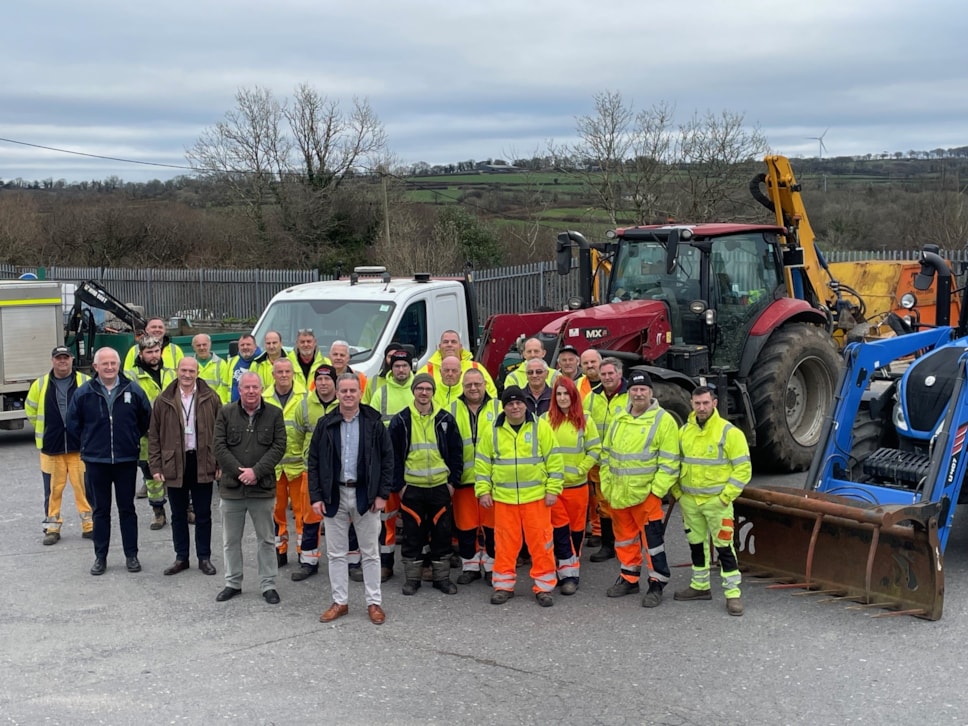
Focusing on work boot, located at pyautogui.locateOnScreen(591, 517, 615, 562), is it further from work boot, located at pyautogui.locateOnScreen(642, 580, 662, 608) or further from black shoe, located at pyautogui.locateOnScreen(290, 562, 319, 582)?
black shoe, located at pyautogui.locateOnScreen(290, 562, 319, 582)

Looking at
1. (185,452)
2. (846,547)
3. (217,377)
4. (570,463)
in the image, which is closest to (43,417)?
(217,377)

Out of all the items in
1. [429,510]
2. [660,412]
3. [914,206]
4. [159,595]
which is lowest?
[159,595]

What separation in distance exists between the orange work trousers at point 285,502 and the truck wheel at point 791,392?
4954 millimetres

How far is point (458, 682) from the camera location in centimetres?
620

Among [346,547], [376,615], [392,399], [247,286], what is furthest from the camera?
[247,286]

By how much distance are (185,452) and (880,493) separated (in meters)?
5.31

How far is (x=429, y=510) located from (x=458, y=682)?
2044 millimetres

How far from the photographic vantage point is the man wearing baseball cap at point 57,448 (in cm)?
959

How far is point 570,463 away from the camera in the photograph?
8094 millimetres

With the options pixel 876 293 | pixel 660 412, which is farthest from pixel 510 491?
pixel 876 293

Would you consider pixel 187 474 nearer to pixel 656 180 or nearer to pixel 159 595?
pixel 159 595

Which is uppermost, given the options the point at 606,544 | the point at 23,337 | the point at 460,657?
the point at 23,337

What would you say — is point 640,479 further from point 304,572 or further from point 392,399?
point 304,572

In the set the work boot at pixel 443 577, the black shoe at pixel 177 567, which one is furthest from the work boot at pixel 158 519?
the work boot at pixel 443 577
